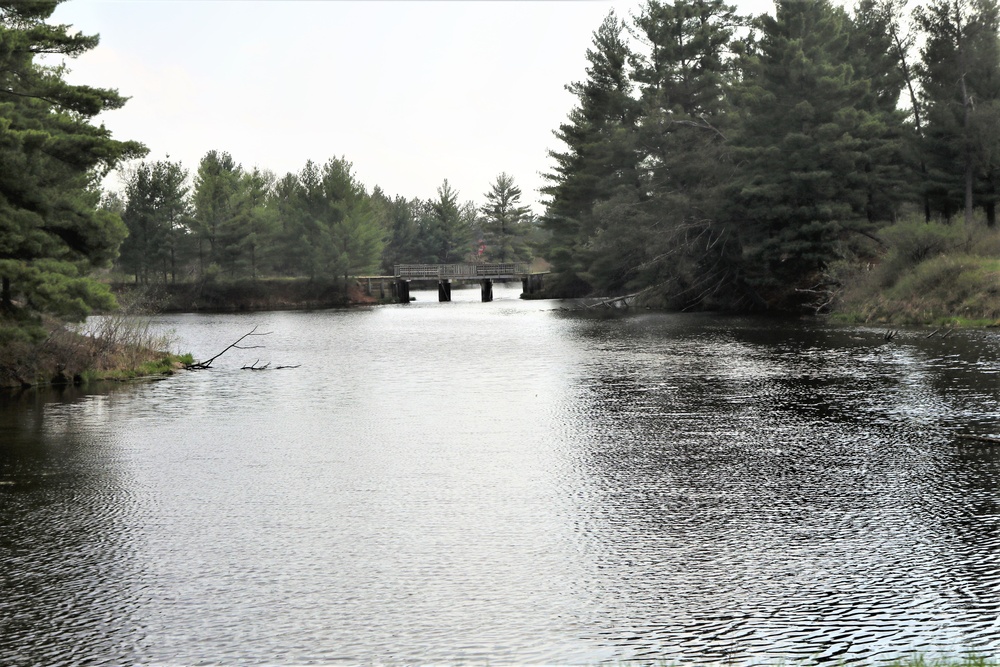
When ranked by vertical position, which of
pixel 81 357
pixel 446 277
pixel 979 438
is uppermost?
pixel 446 277

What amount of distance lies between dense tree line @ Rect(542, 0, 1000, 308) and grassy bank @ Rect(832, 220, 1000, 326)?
3165 millimetres

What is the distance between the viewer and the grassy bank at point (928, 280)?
36031 mm

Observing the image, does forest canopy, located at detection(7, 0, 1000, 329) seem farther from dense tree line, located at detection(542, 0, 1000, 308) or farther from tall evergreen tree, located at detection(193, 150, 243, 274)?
tall evergreen tree, located at detection(193, 150, 243, 274)

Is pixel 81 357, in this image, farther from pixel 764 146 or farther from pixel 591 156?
pixel 591 156

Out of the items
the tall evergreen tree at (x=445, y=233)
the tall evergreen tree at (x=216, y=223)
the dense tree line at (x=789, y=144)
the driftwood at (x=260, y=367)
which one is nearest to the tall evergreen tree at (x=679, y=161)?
the dense tree line at (x=789, y=144)

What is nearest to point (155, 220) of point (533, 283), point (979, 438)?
point (533, 283)

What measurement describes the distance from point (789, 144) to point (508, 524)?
→ 40751 mm

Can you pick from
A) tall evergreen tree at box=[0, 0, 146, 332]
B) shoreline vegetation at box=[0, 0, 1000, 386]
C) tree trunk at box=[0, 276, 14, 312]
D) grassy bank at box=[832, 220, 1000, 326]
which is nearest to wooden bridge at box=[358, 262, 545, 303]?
shoreline vegetation at box=[0, 0, 1000, 386]

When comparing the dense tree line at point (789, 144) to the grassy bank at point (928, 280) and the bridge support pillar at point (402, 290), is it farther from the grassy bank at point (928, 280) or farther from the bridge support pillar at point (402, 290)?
the bridge support pillar at point (402, 290)

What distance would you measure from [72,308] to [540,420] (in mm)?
11184

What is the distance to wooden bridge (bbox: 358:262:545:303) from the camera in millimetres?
94000

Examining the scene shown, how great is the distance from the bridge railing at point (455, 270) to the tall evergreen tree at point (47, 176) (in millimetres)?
72102

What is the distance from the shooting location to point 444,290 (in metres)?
98.6

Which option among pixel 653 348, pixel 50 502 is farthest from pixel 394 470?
pixel 653 348
